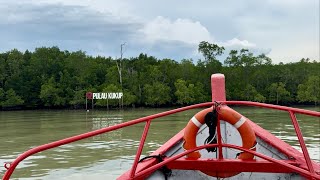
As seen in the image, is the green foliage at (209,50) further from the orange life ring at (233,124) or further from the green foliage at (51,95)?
the orange life ring at (233,124)

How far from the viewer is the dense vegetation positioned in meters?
60.5

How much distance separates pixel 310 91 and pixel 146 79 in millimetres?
21665

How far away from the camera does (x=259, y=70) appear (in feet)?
219

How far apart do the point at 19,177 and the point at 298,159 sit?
6066 mm

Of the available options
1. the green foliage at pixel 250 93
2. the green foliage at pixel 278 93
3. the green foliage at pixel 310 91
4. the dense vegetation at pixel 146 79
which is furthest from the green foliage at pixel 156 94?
the green foliage at pixel 310 91

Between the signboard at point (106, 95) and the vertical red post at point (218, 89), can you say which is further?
the signboard at point (106, 95)

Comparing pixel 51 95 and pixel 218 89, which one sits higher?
pixel 218 89

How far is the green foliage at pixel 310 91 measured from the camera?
60125mm

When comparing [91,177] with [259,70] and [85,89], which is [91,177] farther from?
[259,70]

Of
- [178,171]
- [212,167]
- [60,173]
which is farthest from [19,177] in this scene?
[212,167]

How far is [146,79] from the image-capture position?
206 ft

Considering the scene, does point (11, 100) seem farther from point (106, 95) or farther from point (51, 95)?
point (106, 95)

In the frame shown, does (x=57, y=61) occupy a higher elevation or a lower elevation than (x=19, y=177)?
higher

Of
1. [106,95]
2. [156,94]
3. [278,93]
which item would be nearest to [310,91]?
[278,93]
